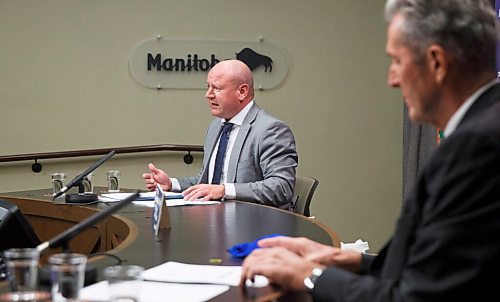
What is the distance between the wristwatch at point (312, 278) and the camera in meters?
1.68

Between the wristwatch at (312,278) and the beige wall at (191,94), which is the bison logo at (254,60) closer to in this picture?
the beige wall at (191,94)

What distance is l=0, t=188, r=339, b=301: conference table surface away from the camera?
2.07 meters

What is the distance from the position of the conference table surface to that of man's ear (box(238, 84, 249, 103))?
2.33 feet

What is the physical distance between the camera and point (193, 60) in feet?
17.5

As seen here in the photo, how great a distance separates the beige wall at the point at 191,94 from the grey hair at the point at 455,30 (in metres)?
3.88

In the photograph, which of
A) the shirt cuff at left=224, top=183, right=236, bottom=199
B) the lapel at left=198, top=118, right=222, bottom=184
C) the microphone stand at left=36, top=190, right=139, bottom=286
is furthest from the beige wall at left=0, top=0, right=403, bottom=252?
the microphone stand at left=36, top=190, right=139, bottom=286

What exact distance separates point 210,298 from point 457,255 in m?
0.56

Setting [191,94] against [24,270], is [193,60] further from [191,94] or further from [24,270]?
[24,270]

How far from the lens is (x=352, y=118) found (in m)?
5.49

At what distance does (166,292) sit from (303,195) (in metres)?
2.20

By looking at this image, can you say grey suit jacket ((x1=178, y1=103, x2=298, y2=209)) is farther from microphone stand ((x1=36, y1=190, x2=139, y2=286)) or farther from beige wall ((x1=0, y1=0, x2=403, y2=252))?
microphone stand ((x1=36, y1=190, x2=139, y2=286))

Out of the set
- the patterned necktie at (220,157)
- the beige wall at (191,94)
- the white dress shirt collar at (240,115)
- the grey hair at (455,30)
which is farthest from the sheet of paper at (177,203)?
the grey hair at (455,30)

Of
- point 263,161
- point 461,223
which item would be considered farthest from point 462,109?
point 263,161

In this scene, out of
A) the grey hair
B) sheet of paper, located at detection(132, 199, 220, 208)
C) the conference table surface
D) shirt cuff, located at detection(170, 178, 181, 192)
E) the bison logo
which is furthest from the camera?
the bison logo
